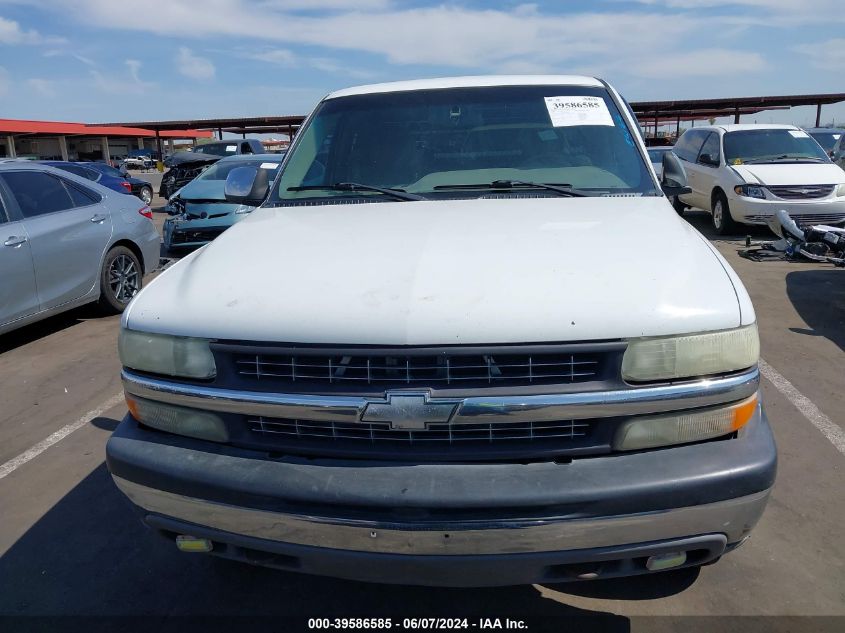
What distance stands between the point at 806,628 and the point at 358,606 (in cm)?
160

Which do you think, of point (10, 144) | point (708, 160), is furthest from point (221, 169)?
point (10, 144)

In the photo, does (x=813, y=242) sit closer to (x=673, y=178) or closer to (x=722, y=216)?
(x=722, y=216)

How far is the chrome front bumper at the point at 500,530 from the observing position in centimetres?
186

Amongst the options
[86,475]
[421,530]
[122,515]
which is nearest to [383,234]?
[421,530]

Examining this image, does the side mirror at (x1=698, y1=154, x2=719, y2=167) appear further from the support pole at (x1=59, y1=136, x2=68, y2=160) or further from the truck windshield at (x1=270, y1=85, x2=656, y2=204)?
the support pole at (x1=59, y1=136, x2=68, y2=160)

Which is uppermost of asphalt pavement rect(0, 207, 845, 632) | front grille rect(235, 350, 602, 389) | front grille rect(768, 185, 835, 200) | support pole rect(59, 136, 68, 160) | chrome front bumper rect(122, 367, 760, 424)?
support pole rect(59, 136, 68, 160)

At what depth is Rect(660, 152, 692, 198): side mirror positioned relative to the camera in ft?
11.7

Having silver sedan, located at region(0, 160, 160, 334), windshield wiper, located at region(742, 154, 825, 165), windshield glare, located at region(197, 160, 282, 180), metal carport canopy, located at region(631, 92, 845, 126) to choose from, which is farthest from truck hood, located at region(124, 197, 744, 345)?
metal carport canopy, located at region(631, 92, 845, 126)

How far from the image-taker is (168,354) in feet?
7.09

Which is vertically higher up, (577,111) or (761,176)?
(577,111)

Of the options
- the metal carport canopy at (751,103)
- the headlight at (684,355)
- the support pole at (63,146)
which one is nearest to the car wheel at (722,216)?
the headlight at (684,355)

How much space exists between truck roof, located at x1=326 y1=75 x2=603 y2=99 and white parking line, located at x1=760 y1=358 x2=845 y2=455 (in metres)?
2.34

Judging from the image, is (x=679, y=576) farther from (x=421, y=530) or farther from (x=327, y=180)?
(x=327, y=180)

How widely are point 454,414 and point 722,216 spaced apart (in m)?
10.6
